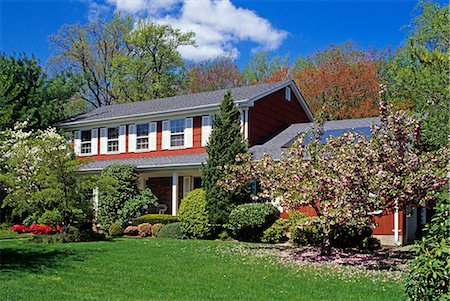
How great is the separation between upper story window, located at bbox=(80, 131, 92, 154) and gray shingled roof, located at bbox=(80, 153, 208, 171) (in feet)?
6.09

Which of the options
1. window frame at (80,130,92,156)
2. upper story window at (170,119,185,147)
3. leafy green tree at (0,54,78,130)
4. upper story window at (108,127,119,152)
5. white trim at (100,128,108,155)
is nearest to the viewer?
upper story window at (170,119,185,147)

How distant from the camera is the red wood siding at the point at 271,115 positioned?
21.8m

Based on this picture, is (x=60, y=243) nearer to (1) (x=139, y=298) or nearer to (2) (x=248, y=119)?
(1) (x=139, y=298)

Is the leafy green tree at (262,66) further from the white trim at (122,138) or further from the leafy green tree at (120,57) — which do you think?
the white trim at (122,138)

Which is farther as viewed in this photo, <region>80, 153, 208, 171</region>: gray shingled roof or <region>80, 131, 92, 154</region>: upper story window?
<region>80, 131, 92, 154</region>: upper story window

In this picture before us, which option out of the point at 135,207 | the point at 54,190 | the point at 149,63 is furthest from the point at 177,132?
the point at 149,63

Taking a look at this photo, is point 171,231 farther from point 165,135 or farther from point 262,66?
point 262,66

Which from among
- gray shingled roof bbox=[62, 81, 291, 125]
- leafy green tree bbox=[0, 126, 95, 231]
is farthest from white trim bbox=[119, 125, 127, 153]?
leafy green tree bbox=[0, 126, 95, 231]

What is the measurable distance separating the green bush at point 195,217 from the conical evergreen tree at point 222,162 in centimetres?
23

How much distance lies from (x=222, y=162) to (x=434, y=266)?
41.5 feet

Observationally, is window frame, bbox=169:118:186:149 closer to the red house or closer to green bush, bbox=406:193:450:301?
the red house

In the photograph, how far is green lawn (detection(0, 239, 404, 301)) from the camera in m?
7.70

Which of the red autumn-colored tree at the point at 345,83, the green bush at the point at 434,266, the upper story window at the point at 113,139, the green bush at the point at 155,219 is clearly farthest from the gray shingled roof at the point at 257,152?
the green bush at the point at 434,266

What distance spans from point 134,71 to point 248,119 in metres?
19.6
